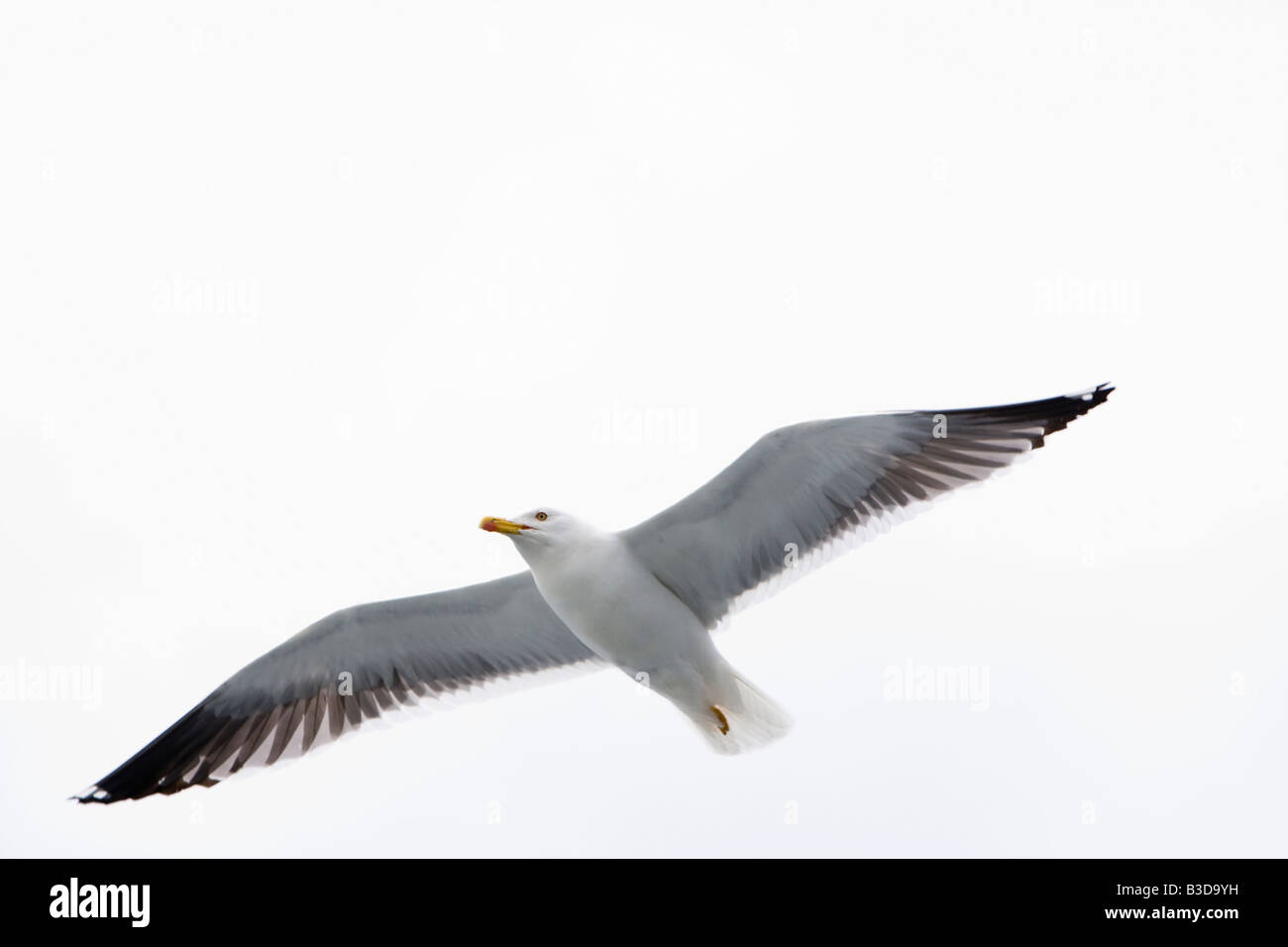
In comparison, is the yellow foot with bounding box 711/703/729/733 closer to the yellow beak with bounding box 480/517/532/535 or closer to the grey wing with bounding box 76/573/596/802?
the grey wing with bounding box 76/573/596/802

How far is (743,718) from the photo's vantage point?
627 centimetres

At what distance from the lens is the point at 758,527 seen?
615cm

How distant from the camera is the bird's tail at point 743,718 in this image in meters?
6.22

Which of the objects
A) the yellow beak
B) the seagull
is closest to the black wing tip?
the seagull

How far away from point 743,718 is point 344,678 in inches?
80.2

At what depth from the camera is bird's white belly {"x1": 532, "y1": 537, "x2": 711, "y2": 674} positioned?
237 inches

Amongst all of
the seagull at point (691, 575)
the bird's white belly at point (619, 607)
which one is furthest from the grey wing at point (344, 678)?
the bird's white belly at point (619, 607)

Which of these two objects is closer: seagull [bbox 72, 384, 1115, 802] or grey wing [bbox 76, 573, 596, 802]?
seagull [bbox 72, 384, 1115, 802]

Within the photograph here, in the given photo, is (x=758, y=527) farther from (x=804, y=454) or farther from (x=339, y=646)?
(x=339, y=646)

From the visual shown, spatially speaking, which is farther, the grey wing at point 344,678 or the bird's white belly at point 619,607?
the grey wing at point 344,678

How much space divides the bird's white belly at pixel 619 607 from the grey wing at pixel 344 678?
0.63 metres

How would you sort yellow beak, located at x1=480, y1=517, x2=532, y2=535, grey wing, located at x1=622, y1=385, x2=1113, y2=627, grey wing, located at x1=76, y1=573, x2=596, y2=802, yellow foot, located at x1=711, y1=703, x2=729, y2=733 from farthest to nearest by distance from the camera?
1. grey wing, located at x1=76, y1=573, x2=596, y2=802
2. yellow foot, located at x1=711, y1=703, x2=729, y2=733
3. yellow beak, located at x1=480, y1=517, x2=532, y2=535
4. grey wing, located at x1=622, y1=385, x2=1113, y2=627

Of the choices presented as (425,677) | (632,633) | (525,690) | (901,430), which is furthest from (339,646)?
(901,430)

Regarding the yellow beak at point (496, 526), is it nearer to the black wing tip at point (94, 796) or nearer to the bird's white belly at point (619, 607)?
the bird's white belly at point (619, 607)
